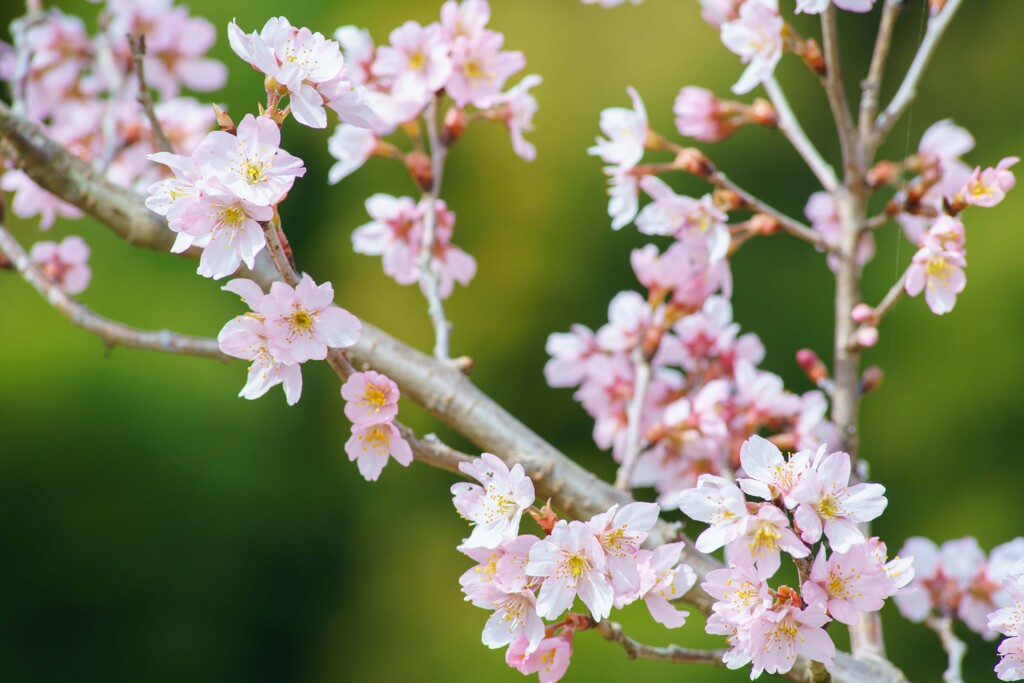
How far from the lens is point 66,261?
1.15 m

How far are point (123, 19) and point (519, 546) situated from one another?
967 millimetres

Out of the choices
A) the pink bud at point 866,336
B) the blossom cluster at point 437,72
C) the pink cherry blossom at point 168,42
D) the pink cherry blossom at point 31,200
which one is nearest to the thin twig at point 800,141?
the pink bud at point 866,336

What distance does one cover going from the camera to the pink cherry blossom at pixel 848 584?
0.63 meters

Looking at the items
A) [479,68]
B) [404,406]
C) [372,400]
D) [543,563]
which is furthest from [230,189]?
[404,406]

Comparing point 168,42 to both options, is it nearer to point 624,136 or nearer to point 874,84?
point 624,136

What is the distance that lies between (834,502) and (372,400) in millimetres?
291

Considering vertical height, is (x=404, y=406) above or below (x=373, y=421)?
above

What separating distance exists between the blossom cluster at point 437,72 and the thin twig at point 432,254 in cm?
1

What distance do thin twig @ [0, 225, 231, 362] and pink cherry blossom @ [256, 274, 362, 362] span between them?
0.19 m

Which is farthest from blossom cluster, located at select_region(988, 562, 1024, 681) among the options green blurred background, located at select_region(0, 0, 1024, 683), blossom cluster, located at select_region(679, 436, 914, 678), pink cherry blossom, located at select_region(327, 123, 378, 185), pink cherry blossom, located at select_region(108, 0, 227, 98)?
green blurred background, located at select_region(0, 0, 1024, 683)

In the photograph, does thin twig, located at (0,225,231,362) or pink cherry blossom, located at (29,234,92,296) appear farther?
pink cherry blossom, located at (29,234,92,296)

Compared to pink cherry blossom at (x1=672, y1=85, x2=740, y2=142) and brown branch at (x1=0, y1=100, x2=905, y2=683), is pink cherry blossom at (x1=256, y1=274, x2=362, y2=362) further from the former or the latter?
pink cherry blossom at (x1=672, y1=85, x2=740, y2=142)

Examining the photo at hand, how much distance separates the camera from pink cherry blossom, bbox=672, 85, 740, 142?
1112 millimetres

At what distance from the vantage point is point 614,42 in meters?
3.74
